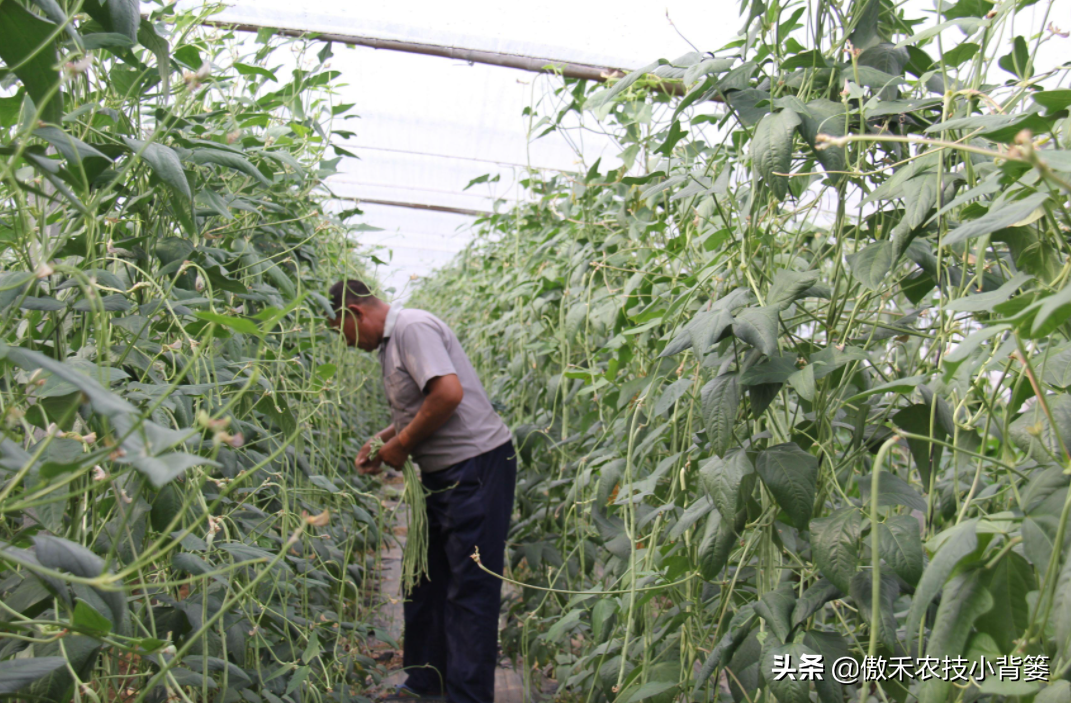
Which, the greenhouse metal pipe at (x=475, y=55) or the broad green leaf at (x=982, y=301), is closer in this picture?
the broad green leaf at (x=982, y=301)

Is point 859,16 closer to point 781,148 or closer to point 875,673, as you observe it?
point 781,148

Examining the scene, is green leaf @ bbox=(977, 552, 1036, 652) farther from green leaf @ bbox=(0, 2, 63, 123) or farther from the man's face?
the man's face

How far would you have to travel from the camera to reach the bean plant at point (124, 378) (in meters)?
0.59

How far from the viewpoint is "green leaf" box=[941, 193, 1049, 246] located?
2.00 feet

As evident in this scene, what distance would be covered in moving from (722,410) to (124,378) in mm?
752

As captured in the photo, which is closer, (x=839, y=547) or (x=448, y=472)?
(x=839, y=547)

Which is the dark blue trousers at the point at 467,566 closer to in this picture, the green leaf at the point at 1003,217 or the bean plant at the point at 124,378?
the bean plant at the point at 124,378

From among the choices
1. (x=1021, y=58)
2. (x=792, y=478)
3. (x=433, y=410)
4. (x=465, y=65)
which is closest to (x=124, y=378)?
(x=792, y=478)

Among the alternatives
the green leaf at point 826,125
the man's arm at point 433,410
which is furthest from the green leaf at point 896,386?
the man's arm at point 433,410

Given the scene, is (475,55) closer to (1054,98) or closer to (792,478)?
(792,478)

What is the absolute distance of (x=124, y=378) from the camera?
0.92 metres

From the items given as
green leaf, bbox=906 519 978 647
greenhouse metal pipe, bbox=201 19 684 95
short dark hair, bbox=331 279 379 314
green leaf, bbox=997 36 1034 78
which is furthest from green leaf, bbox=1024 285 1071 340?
greenhouse metal pipe, bbox=201 19 684 95

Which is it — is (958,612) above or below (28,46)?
below

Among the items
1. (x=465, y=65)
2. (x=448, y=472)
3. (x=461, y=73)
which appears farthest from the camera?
(x=461, y=73)
